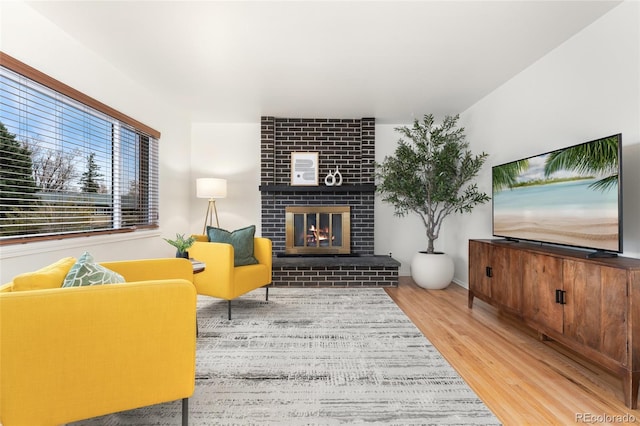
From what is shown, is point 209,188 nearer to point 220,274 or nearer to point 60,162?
point 220,274

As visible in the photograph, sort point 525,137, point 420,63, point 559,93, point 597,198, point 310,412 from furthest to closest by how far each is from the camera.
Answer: point 525,137 < point 420,63 < point 559,93 < point 597,198 < point 310,412

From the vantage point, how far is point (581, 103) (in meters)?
2.38

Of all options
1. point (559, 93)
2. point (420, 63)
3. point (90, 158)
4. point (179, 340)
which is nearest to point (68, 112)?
point (90, 158)

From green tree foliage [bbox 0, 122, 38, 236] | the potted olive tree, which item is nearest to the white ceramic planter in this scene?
the potted olive tree

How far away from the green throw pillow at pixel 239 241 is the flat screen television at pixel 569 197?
8.30ft

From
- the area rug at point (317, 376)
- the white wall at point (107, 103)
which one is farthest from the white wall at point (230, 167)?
the area rug at point (317, 376)

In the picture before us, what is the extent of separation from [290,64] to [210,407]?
2.71m

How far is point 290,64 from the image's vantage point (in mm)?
2840

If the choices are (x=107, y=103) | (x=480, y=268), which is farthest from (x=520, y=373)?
(x=107, y=103)

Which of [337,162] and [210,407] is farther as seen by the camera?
[337,162]

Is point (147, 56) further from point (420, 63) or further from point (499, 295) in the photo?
point (499, 295)

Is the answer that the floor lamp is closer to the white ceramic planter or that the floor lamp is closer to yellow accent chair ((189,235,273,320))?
yellow accent chair ((189,235,273,320))

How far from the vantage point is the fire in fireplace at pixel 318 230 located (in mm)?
4559

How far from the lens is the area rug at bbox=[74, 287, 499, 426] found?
152 cm
